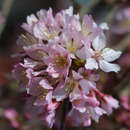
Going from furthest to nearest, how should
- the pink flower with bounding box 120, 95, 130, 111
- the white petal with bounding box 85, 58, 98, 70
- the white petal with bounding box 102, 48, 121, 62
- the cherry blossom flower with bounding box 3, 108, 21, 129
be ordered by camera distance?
the cherry blossom flower with bounding box 3, 108, 21, 129 < the pink flower with bounding box 120, 95, 130, 111 < the white petal with bounding box 102, 48, 121, 62 < the white petal with bounding box 85, 58, 98, 70

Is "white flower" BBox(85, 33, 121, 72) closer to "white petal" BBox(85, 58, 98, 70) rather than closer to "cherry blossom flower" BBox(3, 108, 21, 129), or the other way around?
"white petal" BBox(85, 58, 98, 70)

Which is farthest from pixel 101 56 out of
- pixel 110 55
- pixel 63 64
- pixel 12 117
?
pixel 12 117

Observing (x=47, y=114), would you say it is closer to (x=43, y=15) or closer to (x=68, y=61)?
(x=68, y=61)

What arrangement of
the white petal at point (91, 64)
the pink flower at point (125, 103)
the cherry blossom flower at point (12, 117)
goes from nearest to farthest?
the white petal at point (91, 64) → the pink flower at point (125, 103) → the cherry blossom flower at point (12, 117)

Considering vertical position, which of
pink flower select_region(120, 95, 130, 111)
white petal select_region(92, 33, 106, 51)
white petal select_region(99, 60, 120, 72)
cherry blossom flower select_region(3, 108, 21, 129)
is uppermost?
white petal select_region(92, 33, 106, 51)

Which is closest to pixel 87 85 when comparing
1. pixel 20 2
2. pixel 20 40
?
pixel 20 40

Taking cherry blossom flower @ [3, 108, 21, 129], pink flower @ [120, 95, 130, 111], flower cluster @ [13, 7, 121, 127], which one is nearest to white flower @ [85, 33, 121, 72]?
flower cluster @ [13, 7, 121, 127]

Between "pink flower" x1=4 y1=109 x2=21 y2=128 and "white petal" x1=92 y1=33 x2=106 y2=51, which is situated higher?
"white petal" x1=92 y1=33 x2=106 y2=51

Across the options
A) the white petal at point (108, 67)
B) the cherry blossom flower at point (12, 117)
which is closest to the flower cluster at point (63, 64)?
the white petal at point (108, 67)

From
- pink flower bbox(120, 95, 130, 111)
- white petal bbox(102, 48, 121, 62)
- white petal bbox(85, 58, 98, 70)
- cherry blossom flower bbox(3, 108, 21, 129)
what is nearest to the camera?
white petal bbox(85, 58, 98, 70)

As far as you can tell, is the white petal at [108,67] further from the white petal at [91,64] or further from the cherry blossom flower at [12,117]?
the cherry blossom flower at [12,117]
